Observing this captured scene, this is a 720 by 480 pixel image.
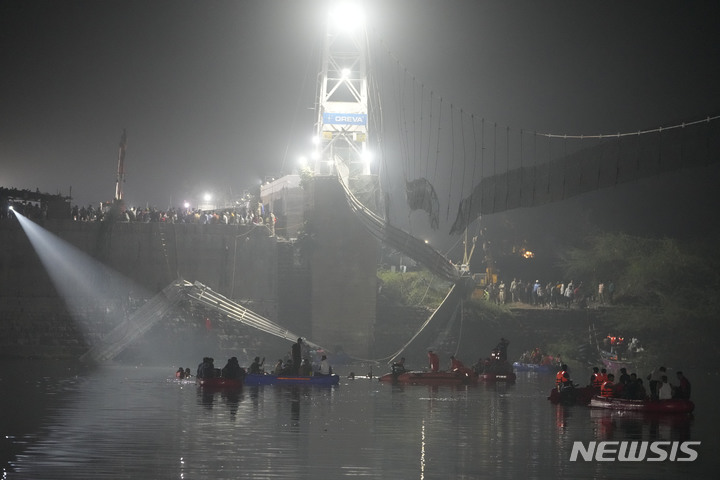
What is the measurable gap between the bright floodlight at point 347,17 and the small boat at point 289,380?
2152 cm

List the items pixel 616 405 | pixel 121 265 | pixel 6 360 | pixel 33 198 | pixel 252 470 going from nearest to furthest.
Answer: pixel 252 470 < pixel 616 405 < pixel 6 360 < pixel 121 265 < pixel 33 198

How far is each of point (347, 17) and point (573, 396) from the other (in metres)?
25.3

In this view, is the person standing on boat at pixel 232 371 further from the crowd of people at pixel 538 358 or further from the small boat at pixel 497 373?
the crowd of people at pixel 538 358

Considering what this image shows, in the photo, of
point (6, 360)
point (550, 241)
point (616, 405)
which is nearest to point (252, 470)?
point (616, 405)

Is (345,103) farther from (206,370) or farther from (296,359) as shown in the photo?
(206,370)

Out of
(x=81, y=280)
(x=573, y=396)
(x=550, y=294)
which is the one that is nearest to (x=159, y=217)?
(x=81, y=280)

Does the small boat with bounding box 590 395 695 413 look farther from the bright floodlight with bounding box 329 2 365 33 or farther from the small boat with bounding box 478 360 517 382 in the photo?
the bright floodlight with bounding box 329 2 365 33

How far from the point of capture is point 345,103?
1885 inches

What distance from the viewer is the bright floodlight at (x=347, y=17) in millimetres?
46344

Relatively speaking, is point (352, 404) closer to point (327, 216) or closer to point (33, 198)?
point (327, 216)

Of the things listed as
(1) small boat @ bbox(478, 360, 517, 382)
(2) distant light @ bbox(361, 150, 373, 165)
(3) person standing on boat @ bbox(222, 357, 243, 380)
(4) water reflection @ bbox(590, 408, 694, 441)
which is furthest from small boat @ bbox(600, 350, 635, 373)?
(3) person standing on boat @ bbox(222, 357, 243, 380)

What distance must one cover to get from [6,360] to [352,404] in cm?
1933

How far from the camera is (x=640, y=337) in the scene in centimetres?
4425

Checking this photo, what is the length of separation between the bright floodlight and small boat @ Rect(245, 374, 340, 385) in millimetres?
21521
